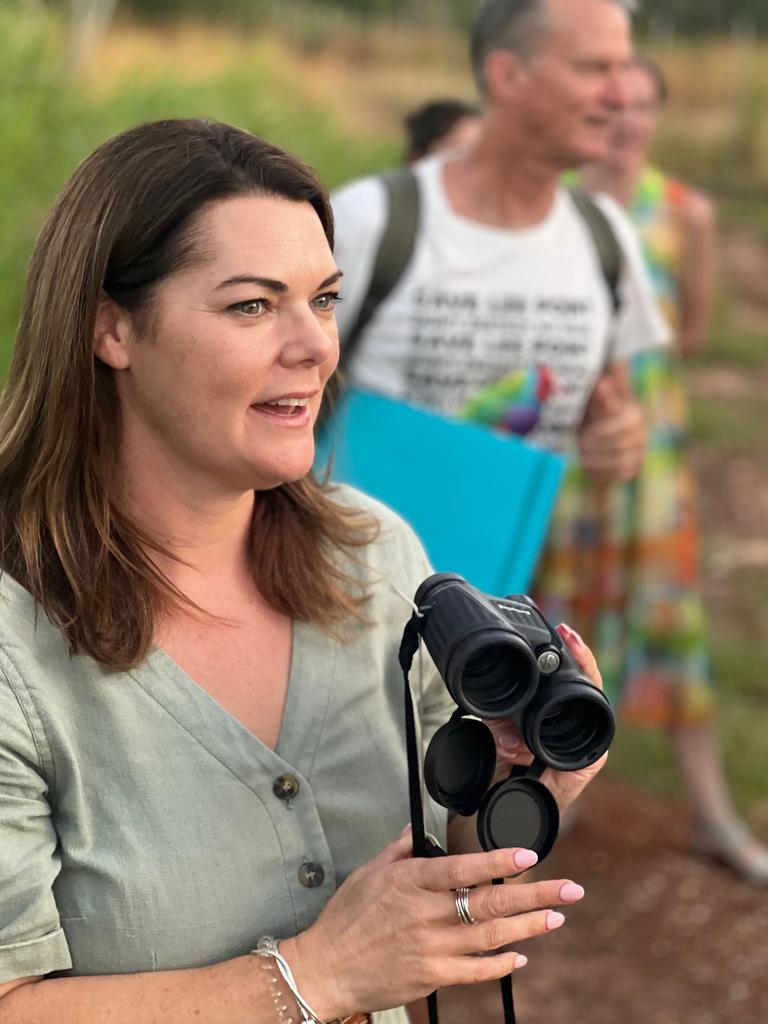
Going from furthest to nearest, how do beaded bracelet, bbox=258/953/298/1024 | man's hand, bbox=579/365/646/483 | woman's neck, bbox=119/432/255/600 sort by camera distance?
1. man's hand, bbox=579/365/646/483
2. woman's neck, bbox=119/432/255/600
3. beaded bracelet, bbox=258/953/298/1024

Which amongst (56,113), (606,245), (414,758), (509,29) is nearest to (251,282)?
(414,758)

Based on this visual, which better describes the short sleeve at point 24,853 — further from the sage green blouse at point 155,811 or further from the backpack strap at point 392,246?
the backpack strap at point 392,246

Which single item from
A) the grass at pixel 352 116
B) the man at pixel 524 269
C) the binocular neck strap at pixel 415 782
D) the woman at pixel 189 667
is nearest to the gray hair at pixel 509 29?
the man at pixel 524 269

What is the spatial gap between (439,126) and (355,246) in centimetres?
153

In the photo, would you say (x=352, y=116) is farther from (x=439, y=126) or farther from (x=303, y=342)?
(x=303, y=342)

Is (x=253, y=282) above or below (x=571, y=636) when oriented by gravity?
above

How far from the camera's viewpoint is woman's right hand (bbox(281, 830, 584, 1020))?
1.56 meters

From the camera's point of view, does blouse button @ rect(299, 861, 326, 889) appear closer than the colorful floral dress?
Yes

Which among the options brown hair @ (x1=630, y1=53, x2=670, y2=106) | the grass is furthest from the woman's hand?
brown hair @ (x1=630, y1=53, x2=670, y2=106)

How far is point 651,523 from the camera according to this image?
4215 millimetres

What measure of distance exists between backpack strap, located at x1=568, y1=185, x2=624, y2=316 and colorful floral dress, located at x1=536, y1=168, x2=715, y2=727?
0.58 meters

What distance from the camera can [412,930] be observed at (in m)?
1.59

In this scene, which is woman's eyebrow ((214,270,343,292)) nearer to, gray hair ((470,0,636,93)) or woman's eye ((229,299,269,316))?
woman's eye ((229,299,269,316))

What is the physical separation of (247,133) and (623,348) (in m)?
1.98
